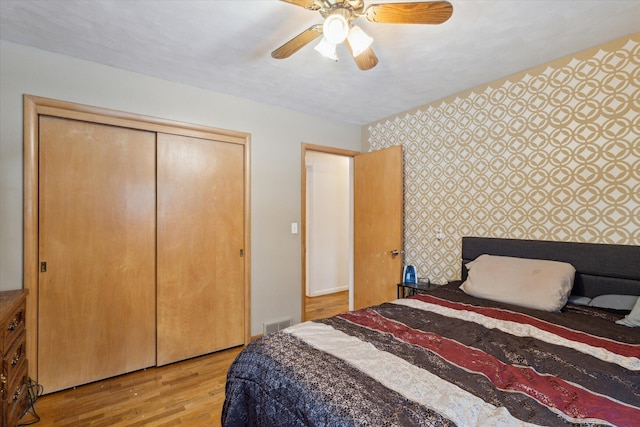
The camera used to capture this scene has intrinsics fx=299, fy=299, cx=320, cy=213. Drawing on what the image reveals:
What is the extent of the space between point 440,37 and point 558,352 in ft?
5.98

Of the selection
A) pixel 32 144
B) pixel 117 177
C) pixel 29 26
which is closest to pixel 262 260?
pixel 117 177

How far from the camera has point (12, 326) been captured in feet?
5.57

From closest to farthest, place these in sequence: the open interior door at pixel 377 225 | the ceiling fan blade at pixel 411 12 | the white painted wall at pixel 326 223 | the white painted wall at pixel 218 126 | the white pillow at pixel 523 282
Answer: the ceiling fan blade at pixel 411 12 < the white pillow at pixel 523 282 < the white painted wall at pixel 218 126 < the open interior door at pixel 377 225 < the white painted wall at pixel 326 223

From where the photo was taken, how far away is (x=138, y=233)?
243cm

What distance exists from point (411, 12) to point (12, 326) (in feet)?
8.79

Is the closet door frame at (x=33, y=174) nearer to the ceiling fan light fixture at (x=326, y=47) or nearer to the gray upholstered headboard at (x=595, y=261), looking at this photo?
the ceiling fan light fixture at (x=326, y=47)

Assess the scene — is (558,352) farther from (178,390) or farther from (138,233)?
(138,233)

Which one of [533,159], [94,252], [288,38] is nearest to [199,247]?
[94,252]

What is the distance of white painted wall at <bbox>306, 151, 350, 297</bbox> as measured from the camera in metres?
4.74

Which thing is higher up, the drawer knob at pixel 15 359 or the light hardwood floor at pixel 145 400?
the drawer knob at pixel 15 359

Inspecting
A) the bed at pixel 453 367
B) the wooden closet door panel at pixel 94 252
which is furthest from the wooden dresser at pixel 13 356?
the bed at pixel 453 367

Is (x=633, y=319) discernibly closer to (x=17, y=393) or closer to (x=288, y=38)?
(x=288, y=38)

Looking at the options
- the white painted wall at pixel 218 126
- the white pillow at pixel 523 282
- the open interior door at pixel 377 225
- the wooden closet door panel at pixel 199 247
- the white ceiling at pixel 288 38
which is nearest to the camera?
the white ceiling at pixel 288 38

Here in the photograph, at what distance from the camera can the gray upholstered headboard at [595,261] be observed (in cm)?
186
